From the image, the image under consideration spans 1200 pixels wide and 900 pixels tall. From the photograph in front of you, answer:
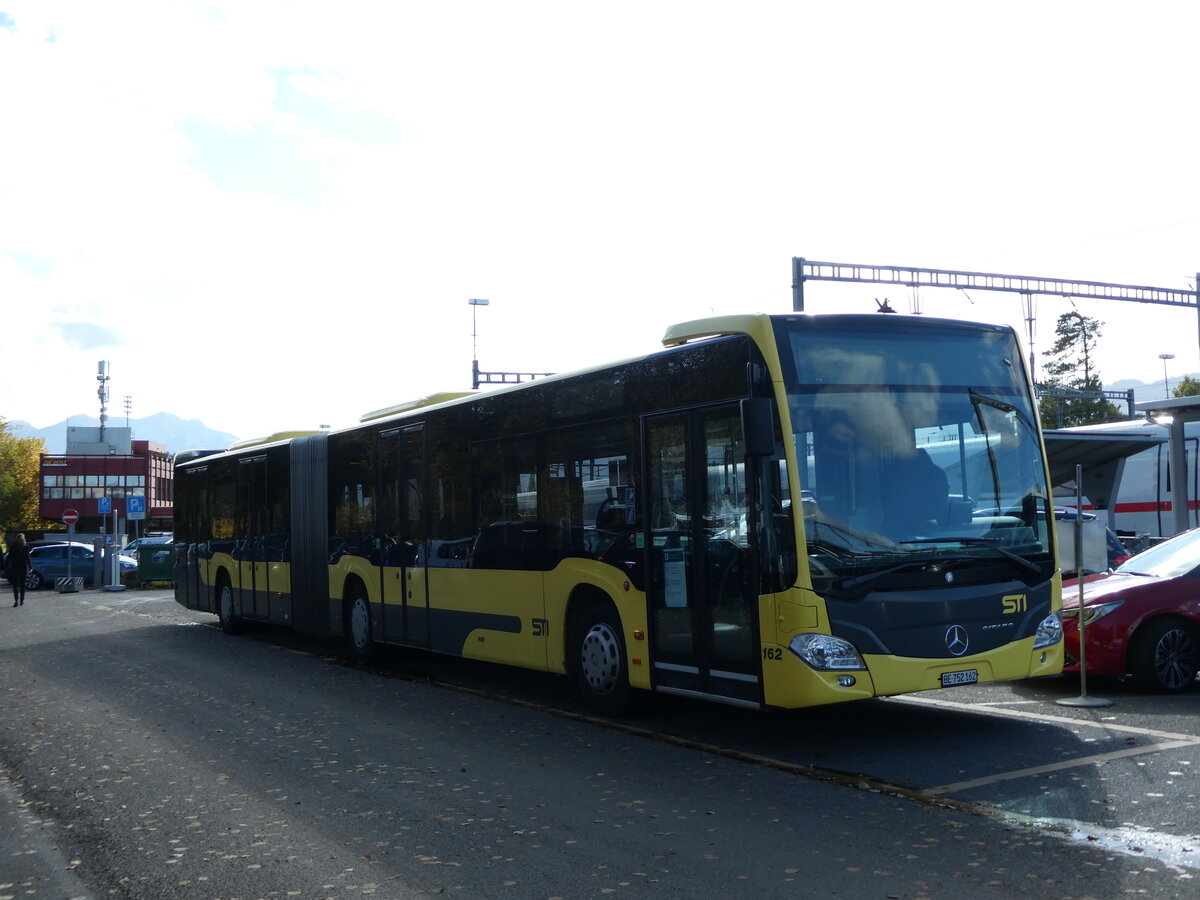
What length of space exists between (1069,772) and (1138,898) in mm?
2563

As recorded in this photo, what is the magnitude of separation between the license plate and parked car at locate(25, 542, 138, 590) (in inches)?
1522

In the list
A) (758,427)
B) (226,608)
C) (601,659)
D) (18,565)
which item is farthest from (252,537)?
(18,565)

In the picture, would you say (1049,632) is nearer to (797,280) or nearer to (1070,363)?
(797,280)

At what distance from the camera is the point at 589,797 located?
755 cm

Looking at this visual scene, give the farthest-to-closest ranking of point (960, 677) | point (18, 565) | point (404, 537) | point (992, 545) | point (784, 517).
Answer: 1. point (18, 565)
2. point (404, 537)
3. point (992, 545)
4. point (960, 677)
5. point (784, 517)

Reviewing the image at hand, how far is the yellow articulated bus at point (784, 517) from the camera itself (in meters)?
8.45

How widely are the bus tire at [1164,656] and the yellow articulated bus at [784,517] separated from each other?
2.11 metres

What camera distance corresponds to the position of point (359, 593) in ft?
52.7

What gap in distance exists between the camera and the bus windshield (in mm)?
8516

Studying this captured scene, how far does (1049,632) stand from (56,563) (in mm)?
40776

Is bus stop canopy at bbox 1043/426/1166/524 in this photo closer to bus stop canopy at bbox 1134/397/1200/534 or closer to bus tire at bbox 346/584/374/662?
bus stop canopy at bbox 1134/397/1200/534

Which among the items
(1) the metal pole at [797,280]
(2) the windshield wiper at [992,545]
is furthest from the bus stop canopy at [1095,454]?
(2) the windshield wiper at [992,545]

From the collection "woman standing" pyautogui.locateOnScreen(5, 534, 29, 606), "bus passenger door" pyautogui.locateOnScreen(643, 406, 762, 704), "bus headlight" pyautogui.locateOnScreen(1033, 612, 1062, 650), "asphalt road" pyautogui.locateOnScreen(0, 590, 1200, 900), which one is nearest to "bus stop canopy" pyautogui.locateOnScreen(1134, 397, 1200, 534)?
"asphalt road" pyautogui.locateOnScreen(0, 590, 1200, 900)

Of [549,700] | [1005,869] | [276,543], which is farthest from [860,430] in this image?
[276,543]
